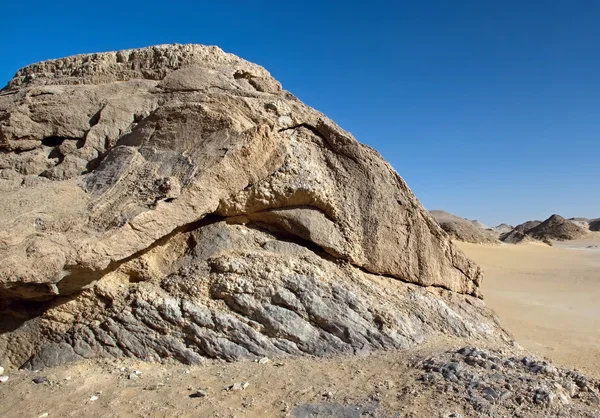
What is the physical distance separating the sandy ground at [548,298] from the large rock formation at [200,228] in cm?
203

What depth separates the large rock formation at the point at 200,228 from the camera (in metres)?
4.37

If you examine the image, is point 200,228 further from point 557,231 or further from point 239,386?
point 557,231

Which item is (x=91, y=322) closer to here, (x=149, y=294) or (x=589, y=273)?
(x=149, y=294)

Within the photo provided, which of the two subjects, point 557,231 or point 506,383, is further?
point 557,231

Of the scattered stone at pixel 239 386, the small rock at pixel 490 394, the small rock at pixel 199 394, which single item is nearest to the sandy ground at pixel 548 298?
the small rock at pixel 490 394

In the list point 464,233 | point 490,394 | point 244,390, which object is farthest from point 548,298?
point 464,233

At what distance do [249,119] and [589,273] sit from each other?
50.9ft

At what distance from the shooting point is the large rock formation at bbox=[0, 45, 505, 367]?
4371mm

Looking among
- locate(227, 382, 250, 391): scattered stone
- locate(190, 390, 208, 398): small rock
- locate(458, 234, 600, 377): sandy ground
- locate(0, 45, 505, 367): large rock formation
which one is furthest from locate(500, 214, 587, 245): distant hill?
locate(190, 390, 208, 398): small rock

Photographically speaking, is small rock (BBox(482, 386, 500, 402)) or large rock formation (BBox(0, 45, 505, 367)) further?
large rock formation (BBox(0, 45, 505, 367))

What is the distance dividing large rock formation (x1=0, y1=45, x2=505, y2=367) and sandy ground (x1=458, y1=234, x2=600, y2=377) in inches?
79.9

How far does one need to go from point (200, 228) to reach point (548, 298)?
9849 mm

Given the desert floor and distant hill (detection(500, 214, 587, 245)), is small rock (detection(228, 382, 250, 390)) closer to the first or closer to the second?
the desert floor

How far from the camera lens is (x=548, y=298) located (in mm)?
11672
